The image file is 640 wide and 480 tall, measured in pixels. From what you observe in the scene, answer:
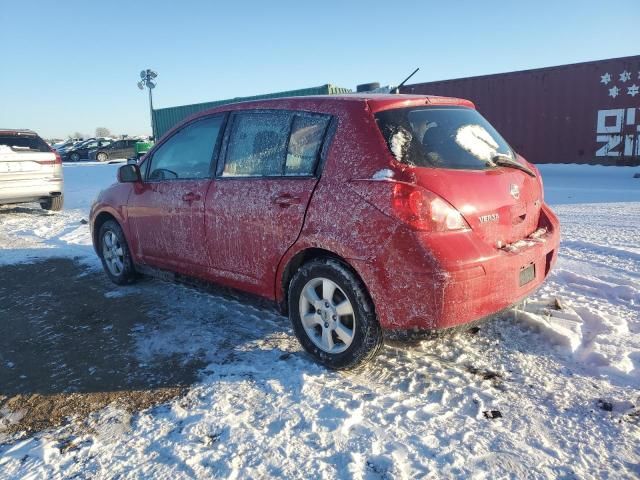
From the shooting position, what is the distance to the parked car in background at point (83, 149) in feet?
111

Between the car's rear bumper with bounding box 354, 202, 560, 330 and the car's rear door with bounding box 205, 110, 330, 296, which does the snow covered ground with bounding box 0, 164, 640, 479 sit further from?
the car's rear door with bounding box 205, 110, 330, 296

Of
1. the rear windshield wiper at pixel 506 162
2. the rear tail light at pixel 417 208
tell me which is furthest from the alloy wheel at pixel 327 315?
the rear windshield wiper at pixel 506 162

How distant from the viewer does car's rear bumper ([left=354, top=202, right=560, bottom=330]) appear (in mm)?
2475

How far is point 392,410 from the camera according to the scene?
98.4 inches

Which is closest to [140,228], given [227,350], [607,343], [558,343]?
[227,350]

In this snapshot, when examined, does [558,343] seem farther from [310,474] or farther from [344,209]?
[310,474]

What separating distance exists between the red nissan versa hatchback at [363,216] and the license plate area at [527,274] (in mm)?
13

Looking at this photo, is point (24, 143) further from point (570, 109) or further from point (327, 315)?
point (570, 109)

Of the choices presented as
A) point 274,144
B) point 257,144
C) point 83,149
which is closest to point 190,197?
point 257,144

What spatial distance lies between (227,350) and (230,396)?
2.06 feet

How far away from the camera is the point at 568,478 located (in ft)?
6.52

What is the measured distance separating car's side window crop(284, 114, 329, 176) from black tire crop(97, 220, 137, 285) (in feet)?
7.71

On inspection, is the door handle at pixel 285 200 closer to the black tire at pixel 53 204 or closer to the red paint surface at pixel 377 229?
the red paint surface at pixel 377 229

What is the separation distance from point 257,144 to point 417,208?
1.38 m
